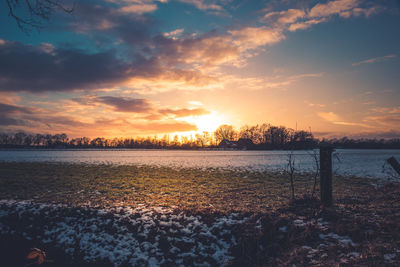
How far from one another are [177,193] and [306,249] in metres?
7.53

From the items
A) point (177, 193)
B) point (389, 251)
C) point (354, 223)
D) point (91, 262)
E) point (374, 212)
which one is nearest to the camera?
point (389, 251)

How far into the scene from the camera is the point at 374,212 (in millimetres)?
6855

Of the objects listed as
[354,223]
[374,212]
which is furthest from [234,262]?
[374,212]

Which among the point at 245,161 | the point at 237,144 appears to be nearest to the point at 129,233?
the point at 245,161

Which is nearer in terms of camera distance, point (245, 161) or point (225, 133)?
point (245, 161)

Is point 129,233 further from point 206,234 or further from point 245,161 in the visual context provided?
point 245,161

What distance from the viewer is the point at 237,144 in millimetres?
140250

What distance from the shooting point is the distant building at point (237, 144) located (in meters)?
134

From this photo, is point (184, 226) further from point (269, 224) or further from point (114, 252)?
point (269, 224)

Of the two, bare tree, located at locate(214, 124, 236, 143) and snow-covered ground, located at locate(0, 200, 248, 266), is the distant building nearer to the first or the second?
bare tree, located at locate(214, 124, 236, 143)

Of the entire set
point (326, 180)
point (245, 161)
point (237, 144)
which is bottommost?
point (245, 161)

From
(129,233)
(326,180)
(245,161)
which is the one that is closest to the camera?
(129,233)

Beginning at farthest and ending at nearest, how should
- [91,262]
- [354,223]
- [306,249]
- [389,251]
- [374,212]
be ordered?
[374,212]
[354,223]
[91,262]
[306,249]
[389,251]

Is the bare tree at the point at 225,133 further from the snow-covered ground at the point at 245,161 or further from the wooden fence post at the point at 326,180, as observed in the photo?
the wooden fence post at the point at 326,180
